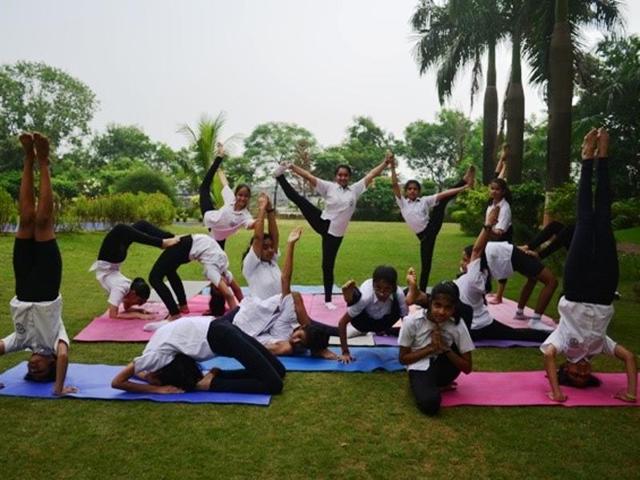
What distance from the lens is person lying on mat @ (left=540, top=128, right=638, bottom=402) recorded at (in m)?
3.92

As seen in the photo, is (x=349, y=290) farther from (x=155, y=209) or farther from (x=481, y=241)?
(x=155, y=209)

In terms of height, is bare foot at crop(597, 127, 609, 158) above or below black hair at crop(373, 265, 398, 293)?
above

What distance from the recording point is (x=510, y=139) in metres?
15.4

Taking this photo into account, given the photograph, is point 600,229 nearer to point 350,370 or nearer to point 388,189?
point 350,370

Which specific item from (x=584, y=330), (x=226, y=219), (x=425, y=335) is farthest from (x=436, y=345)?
(x=226, y=219)

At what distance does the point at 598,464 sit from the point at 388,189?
2919cm

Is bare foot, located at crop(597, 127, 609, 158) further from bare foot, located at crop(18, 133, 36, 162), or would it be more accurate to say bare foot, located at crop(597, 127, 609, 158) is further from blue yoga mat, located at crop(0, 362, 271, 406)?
bare foot, located at crop(18, 133, 36, 162)

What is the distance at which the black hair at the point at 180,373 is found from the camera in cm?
392

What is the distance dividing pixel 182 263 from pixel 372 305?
2.43m

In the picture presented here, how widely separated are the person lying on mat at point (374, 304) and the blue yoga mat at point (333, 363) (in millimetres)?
120

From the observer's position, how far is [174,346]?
3.87 meters

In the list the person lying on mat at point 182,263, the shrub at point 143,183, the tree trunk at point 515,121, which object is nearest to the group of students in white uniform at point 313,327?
the person lying on mat at point 182,263

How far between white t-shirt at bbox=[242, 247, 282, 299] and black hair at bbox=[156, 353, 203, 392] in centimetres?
141

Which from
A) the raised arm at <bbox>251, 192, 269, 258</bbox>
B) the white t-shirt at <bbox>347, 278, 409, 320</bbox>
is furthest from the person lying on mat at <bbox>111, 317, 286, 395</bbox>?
the raised arm at <bbox>251, 192, 269, 258</bbox>
